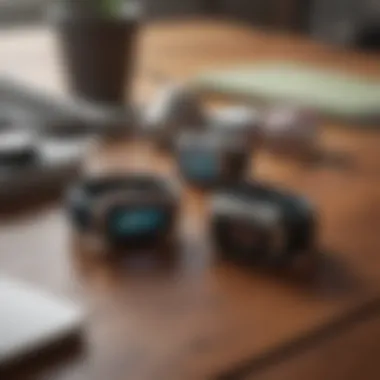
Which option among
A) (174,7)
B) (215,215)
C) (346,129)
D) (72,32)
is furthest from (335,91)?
(174,7)

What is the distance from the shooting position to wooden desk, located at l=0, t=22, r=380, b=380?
2.25 ft

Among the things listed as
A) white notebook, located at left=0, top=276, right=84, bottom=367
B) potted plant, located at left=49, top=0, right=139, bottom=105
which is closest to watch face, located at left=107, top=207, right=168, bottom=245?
white notebook, located at left=0, top=276, right=84, bottom=367

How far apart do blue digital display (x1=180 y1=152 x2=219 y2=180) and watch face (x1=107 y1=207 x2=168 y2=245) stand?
154 mm

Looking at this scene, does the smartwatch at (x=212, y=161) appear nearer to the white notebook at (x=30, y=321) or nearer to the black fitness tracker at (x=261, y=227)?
the black fitness tracker at (x=261, y=227)

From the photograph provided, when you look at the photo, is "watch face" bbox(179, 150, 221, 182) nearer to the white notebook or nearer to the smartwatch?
the smartwatch

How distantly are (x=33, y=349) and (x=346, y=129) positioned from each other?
67 centimetres

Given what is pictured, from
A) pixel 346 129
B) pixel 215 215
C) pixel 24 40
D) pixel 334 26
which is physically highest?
pixel 334 26

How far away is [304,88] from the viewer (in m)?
1.41

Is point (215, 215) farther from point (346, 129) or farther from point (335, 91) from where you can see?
point (335, 91)

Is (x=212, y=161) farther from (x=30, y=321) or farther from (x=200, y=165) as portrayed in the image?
(x=30, y=321)

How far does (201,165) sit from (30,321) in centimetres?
A: 36

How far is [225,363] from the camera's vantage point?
0.68m

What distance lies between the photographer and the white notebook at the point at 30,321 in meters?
0.67

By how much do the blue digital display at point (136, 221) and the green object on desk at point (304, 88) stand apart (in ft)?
1.57
